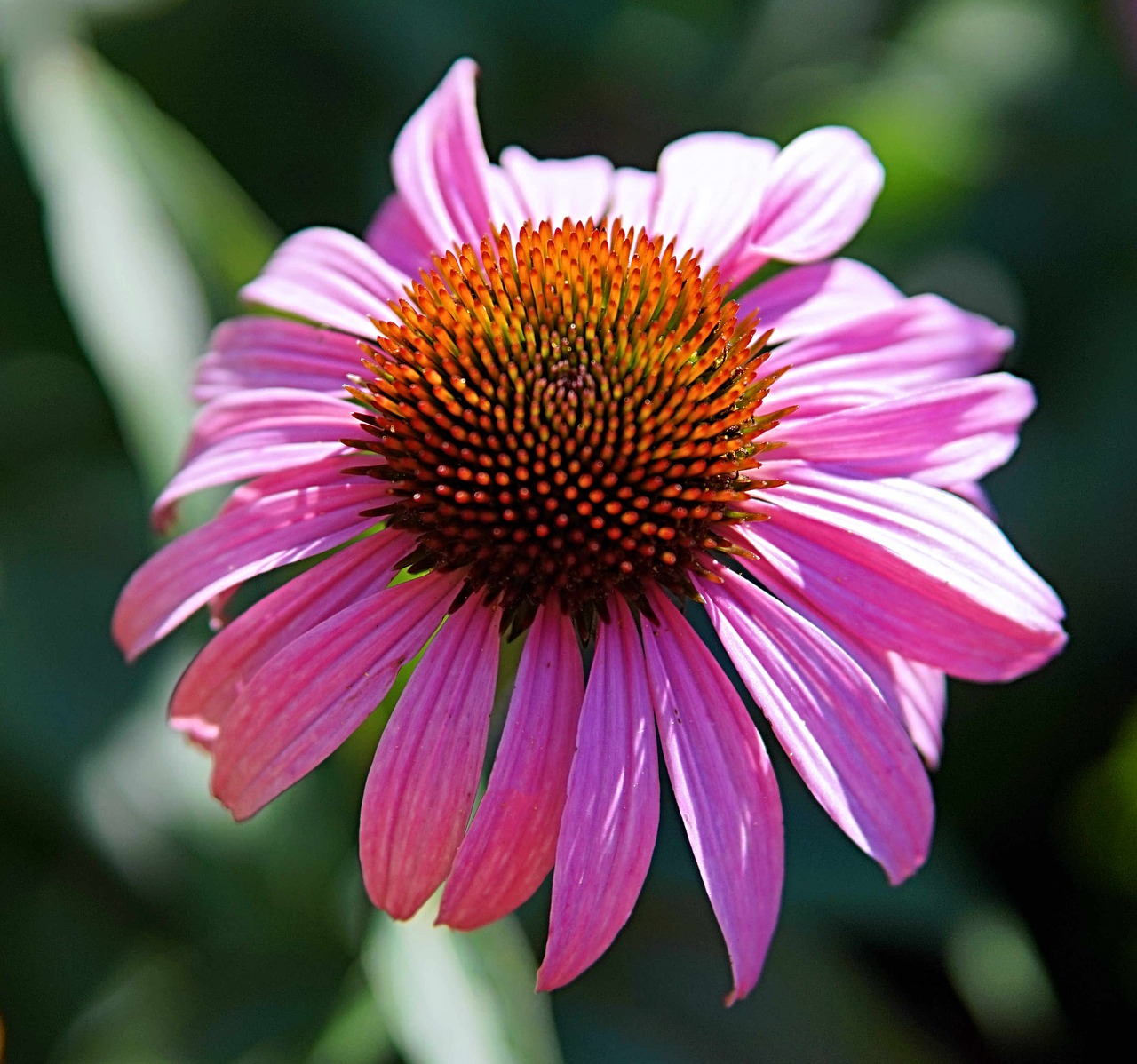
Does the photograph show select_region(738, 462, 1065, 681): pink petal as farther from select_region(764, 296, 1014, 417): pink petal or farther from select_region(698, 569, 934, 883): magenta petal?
select_region(764, 296, 1014, 417): pink petal

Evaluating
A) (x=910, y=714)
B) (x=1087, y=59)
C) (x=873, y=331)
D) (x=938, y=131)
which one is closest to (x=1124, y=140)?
(x=1087, y=59)

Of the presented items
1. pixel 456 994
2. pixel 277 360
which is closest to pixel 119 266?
pixel 277 360

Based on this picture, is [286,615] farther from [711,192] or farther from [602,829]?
[711,192]

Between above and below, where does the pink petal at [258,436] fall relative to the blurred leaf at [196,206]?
below

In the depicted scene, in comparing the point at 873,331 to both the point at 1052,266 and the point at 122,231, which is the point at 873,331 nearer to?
the point at 122,231

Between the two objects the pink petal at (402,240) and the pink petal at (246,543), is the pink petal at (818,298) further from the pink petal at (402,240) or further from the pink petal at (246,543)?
the pink petal at (246,543)

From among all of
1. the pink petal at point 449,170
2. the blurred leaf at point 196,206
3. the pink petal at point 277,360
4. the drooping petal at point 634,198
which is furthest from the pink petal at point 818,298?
the blurred leaf at point 196,206
